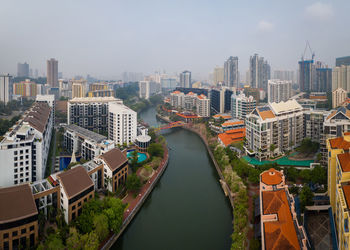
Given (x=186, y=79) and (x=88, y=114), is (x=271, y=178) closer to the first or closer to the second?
(x=88, y=114)

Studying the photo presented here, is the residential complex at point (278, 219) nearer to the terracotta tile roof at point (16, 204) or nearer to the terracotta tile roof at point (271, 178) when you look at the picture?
the terracotta tile roof at point (271, 178)

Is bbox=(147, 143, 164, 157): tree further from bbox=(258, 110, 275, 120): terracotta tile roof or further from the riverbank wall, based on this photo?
bbox=(258, 110, 275, 120): terracotta tile roof

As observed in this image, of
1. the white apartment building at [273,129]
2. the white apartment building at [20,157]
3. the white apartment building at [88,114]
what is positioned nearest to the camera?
the white apartment building at [20,157]

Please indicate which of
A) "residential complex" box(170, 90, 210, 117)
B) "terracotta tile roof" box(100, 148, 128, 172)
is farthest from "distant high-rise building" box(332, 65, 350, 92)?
"terracotta tile roof" box(100, 148, 128, 172)

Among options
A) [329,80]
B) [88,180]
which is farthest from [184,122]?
[329,80]

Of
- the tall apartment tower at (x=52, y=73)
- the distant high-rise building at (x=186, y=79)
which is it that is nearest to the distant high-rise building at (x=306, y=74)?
the distant high-rise building at (x=186, y=79)

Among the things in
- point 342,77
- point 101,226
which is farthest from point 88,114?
point 342,77
